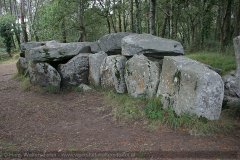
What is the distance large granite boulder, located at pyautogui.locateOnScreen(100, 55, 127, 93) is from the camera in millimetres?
9203

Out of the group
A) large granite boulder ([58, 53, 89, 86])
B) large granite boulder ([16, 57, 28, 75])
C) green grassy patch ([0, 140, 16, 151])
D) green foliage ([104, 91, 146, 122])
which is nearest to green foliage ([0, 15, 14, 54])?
large granite boulder ([16, 57, 28, 75])

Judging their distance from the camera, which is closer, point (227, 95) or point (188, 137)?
point (188, 137)

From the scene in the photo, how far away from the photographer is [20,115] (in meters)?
8.35

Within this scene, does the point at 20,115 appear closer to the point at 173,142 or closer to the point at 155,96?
the point at 155,96

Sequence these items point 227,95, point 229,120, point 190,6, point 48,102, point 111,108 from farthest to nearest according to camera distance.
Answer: point 190,6
point 48,102
point 111,108
point 227,95
point 229,120

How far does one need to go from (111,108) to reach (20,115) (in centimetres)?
234

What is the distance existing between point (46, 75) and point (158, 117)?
4719 mm

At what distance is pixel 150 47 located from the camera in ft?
29.1

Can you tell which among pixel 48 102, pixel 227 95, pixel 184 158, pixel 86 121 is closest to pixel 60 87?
pixel 48 102

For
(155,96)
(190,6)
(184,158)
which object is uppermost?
(190,6)

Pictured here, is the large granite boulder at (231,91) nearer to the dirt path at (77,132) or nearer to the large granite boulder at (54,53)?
the dirt path at (77,132)

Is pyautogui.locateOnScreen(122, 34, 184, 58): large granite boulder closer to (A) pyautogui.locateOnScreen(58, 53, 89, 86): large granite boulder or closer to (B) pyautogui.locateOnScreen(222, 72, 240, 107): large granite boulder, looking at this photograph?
(B) pyautogui.locateOnScreen(222, 72, 240, 107): large granite boulder

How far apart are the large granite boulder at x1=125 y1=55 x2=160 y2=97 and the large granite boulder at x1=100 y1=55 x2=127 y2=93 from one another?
0.97 feet

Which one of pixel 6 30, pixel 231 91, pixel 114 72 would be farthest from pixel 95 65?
pixel 6 30
